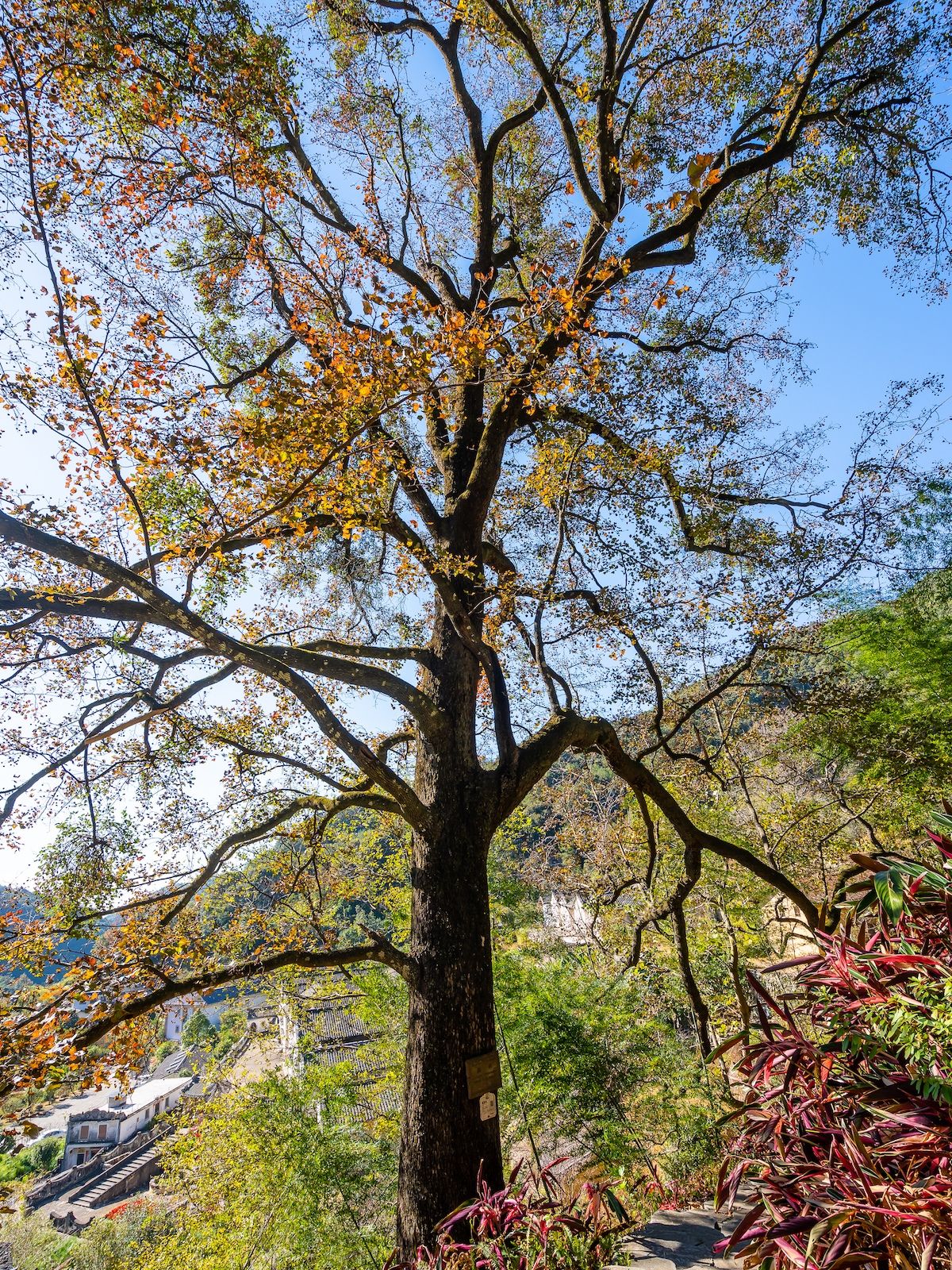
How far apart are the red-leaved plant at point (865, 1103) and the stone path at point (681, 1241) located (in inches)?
29.0

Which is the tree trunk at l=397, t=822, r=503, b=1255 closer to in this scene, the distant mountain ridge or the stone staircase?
the distant mountain ridge

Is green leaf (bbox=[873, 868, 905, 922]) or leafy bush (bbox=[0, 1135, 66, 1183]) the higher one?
green leaf (bbox=[873, 868, 905, 922])

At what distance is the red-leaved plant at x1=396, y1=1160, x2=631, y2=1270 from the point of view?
162 centimetres

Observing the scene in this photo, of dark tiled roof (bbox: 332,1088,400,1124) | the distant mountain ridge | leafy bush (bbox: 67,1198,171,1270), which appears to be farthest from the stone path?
leafy bush (bbox: 67,1198,171,1270)

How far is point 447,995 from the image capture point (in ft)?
11.5

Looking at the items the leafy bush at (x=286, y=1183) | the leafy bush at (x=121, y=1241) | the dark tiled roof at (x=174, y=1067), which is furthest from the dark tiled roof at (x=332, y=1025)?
the dark tiled roof at (x=174, y=1067)

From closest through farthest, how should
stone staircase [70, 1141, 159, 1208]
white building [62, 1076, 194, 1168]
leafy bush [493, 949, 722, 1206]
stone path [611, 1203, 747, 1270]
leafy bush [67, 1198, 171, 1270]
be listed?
1. stone path [611, 1203, 747, 1270]
2. leafy bush [493, 949, 722, 1206]
3. leafy bush [67, 1198, 171, 1270]
4. stone staircase [70, 1141, 159, 1208]
5. white building [62, 1076, 194, 1168]

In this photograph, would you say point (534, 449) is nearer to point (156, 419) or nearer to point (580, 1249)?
point (156, 419)

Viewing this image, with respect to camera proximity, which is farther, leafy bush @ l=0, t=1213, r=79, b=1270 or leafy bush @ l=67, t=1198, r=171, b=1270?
leafy bush @ l=0, t=1213, r=79, b=1270

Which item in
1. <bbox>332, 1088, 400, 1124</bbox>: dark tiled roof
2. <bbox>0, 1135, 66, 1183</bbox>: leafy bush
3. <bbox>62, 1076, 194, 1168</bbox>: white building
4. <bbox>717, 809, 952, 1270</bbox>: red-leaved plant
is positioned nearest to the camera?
<bbox>717, 809, 952, 1270</bbox>: red-leaved plant

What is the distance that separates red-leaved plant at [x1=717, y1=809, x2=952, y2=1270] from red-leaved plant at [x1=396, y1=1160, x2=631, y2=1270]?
2.60ft

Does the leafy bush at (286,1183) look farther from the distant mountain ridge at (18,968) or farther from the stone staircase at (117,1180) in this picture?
the stone staircase at (117,1180)

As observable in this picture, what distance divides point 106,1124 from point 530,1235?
147 ft

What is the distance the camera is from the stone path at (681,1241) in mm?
1610
